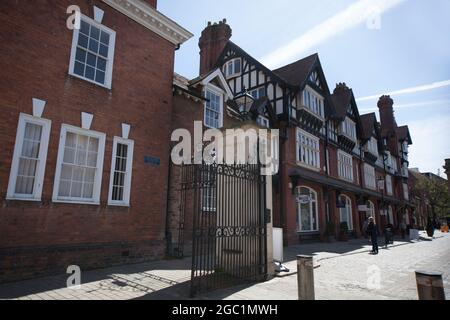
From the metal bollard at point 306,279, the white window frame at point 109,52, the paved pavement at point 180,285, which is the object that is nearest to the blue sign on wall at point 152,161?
the white window frame at point 109,52

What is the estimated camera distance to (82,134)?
843cm

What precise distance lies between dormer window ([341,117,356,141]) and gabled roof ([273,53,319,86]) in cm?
676

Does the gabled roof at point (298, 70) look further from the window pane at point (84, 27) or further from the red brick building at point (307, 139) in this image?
the window pane at point (84, 27)

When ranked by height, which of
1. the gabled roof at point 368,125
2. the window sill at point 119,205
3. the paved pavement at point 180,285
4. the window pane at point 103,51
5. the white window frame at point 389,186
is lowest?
the paved pavement at point 180,285

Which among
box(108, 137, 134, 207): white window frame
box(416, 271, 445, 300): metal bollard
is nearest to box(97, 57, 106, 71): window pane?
box(108, 137, 134, 207): white window frame

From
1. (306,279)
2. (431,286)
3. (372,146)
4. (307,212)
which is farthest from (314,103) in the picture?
(431,286)

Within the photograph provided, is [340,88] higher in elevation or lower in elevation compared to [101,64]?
higher

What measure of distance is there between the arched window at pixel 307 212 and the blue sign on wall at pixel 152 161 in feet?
34.8

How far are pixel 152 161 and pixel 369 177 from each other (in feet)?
86.8

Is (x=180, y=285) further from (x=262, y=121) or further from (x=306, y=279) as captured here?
(x=262, y=121)

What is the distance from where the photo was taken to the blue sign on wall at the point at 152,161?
392 inches

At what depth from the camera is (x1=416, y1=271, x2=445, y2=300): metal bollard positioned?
3730mm
